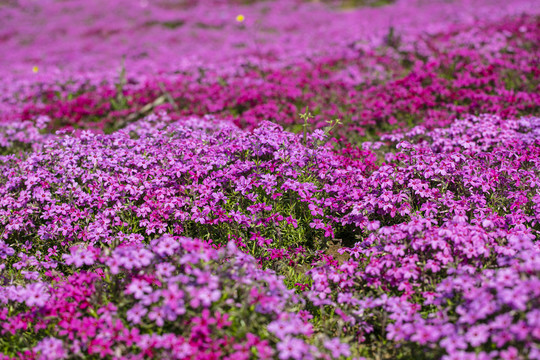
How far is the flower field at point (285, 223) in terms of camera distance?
3877 mm

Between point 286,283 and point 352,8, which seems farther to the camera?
point 352,8

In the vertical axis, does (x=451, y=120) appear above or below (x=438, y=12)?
below

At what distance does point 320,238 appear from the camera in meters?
5.99

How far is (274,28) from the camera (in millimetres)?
23031

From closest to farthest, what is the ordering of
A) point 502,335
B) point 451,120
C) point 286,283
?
point 502,335, point 286,283, point 451,120

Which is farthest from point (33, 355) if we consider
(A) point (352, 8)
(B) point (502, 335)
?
(A) point (352, 8)

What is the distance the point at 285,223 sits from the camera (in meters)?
5.82

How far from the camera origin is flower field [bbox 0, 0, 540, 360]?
3.88 m

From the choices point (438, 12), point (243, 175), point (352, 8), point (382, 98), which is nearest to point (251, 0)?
point (352, 8)

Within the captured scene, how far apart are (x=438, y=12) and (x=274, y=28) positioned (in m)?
8.89

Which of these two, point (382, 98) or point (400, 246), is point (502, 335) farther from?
point (382, 98)

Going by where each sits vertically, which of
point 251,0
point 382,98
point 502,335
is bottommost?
point 502,335

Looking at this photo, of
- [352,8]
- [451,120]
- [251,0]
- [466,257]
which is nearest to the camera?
[466,257]

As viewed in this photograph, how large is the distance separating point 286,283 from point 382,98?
258 inches
